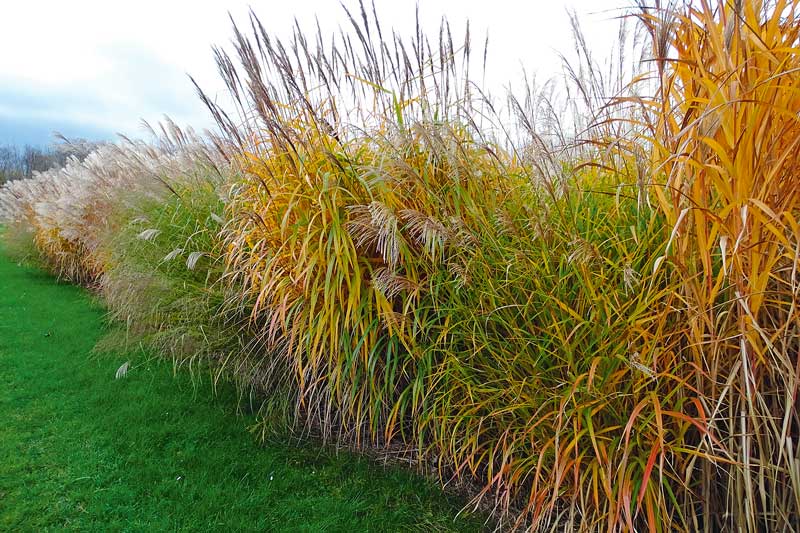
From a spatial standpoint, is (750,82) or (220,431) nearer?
(750,82)

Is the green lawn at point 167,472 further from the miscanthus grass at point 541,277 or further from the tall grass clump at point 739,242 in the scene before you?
the tall grass clump at point 739,242

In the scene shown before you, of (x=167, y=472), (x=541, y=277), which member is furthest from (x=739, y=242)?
(x=167, y=472)

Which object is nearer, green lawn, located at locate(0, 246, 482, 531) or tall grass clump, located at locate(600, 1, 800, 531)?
tall grass clump, located at locate(600, 1, 800, 531)

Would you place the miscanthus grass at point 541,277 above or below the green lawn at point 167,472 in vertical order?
above

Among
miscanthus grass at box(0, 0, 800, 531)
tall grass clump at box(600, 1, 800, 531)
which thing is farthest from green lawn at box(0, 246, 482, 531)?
tall grass clump at box(600, 1, 800, 531)

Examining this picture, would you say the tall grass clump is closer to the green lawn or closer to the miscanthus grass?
the miscanthus grass

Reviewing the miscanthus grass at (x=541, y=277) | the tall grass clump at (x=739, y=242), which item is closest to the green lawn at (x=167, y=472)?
the miscanthus grass at (x=541, y=277)

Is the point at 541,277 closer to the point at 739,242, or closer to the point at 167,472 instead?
the point at 739,242

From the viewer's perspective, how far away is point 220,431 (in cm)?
271

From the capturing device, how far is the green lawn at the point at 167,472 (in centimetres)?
204

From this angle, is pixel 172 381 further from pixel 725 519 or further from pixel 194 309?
pixel 725 519

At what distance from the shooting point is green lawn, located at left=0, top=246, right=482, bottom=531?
2037 millimetres

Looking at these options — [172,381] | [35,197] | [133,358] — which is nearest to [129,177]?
[133,358]

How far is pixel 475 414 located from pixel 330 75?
5.91ft
